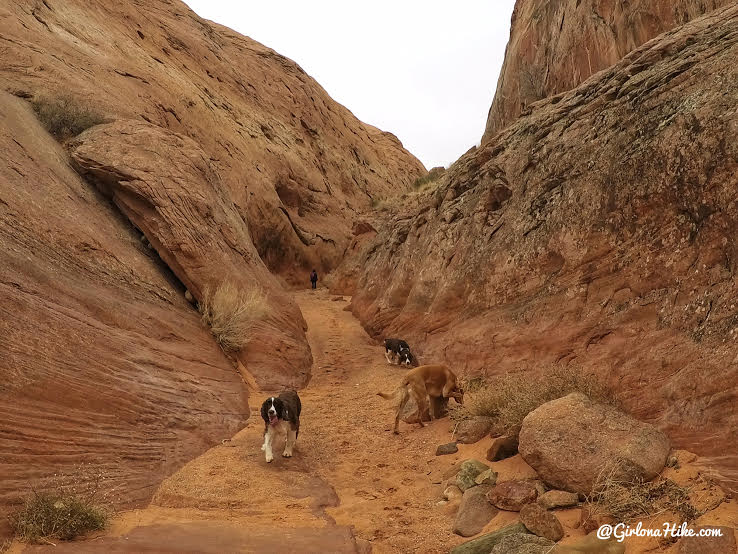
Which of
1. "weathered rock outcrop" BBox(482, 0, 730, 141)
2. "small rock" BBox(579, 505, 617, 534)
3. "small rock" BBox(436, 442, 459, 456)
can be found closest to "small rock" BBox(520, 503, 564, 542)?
"small rock" BBox(579, 505, 617, 534)

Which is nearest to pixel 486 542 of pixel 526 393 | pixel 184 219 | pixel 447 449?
pixel 526 393

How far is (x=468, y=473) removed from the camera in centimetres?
665

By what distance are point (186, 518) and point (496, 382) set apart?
4992 mm

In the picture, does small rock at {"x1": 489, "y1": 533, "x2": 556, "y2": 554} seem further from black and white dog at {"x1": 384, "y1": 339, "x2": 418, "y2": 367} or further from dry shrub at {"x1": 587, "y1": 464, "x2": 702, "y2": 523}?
black and white dog at {"x1": 384, "y1": 339, "x2": 418, "y2": 367}

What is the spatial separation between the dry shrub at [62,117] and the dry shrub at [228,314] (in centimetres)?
520

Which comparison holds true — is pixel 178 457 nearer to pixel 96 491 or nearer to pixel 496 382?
pixel 96 491

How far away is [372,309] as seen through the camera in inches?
627

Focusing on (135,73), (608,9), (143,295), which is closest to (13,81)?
(135,73)

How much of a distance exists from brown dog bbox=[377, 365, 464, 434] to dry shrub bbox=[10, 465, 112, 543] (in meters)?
4.61

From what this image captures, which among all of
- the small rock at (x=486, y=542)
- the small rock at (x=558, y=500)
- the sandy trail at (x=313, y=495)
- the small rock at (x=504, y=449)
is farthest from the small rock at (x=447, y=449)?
the small rock at (x=486, y=542)

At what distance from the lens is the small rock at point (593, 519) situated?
191 inches

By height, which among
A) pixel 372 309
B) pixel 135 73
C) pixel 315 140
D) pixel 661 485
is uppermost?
pixel 315 140

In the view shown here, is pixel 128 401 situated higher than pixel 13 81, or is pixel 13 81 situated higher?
pixel 13 81

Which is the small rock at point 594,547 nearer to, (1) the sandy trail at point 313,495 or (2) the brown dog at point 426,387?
(1) the sandy trail at point 313,495
